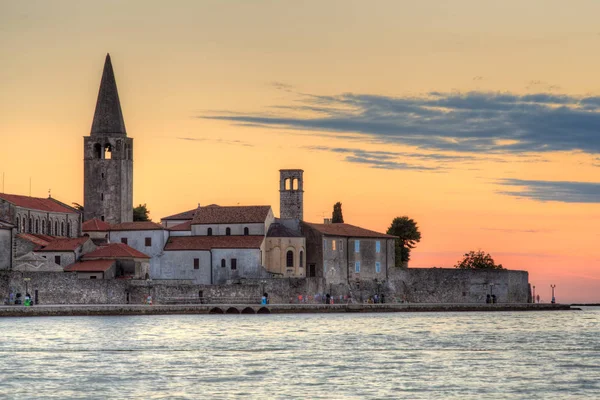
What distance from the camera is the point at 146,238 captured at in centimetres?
9181

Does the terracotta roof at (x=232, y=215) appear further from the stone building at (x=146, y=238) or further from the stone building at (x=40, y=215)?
the stone building at (x=40, y=215)

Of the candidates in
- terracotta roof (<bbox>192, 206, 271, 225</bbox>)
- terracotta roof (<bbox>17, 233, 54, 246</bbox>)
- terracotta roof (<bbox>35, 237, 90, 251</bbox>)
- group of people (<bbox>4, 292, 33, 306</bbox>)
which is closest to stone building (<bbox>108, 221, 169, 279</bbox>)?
terracotta roof (<bbox>192, 206, 271, 225</bbox>)

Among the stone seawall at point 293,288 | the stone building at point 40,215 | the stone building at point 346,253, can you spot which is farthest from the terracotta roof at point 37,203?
the stone building at point 346,253

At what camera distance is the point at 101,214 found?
104 m

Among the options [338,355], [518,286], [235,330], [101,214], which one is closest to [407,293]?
[518,286]

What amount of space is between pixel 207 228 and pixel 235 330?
2898 cm

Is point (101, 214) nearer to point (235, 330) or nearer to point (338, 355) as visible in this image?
point (235, 330)

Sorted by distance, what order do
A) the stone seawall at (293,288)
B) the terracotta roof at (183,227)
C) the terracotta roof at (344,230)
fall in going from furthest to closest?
the terracotta roof at (183,227) < the terracotta roof at (344,230) < the stone seawall at (293,288)

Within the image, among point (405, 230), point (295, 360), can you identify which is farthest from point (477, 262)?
point (295, 360)

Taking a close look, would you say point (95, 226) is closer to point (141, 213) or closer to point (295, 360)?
point (141, 213)

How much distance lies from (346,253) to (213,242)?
10.1m

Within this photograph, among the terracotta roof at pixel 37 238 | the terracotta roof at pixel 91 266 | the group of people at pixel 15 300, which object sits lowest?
the group of people at pixel 15 300

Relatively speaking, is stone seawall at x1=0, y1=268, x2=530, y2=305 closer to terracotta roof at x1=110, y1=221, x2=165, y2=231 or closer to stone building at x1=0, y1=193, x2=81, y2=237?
terracotta roof at x1=110, y1=221, x2=165, y2=231

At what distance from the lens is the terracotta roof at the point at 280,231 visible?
3575 inches
